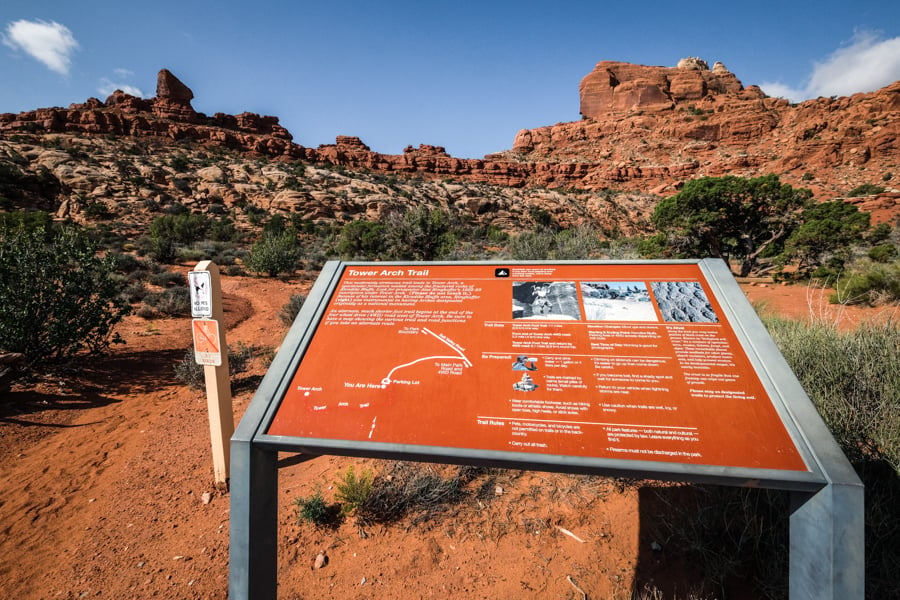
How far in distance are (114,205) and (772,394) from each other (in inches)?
1276

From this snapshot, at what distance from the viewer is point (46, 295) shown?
491 centimetres

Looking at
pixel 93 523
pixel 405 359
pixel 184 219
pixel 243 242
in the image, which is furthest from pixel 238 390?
pixel 243 242

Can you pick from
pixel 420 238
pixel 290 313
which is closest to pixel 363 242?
pixel 420 238

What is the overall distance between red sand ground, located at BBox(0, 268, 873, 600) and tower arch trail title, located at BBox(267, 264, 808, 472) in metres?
1.28

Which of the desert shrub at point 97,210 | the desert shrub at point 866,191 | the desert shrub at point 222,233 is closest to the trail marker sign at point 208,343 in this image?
the desert shrub at point 222,233

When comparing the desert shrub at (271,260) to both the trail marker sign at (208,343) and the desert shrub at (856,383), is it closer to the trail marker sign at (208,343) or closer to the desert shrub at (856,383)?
the trail marker sign at (208,343)

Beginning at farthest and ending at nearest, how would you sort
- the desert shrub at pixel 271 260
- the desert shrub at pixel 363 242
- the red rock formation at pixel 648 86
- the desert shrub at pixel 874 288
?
1. the red rock formation at pixel 648 86
2. the desert shrub at pixel 363 242
3. the desert shrub at pixel 271 260
4. the desert shrub at pixel 874 288

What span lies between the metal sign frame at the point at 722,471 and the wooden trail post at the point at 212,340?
111 cm

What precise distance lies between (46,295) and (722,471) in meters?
7.33

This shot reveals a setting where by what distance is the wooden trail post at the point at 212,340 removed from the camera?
2.68 m

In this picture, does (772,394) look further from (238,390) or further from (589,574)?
(238,390)

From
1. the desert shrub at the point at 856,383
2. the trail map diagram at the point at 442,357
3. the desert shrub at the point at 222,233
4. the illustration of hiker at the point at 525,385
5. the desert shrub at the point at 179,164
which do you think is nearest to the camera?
the illustration of hiker at the point at 525,385

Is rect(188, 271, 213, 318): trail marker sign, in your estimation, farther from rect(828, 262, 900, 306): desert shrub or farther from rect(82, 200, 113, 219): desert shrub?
rect(82, 200, 113, 219): desert shrub

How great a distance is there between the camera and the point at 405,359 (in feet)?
6.13
